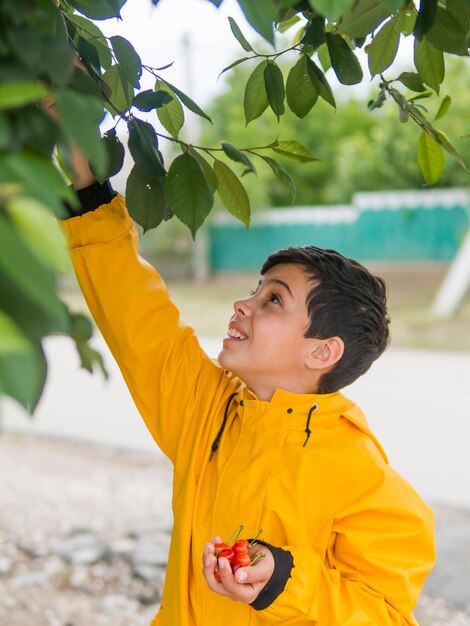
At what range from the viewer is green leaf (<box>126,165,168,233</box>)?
3.17 feet

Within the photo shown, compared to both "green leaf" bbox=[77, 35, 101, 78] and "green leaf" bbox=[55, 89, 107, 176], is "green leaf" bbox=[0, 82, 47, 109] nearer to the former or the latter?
"green leaf" bbox=[55, 89, 107, 176]

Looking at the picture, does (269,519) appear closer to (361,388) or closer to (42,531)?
(42,531)

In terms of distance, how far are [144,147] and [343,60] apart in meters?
0.26

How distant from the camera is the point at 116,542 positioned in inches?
130

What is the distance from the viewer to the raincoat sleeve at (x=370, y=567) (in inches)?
43.3

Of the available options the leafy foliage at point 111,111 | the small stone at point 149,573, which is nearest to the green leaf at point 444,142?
the leafy foliage at point 111,111

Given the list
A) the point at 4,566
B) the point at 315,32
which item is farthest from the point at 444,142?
the point at 4,566

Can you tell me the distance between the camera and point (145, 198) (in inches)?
38.5

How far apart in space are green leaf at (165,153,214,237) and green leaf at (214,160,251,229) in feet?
0.36

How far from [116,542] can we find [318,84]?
8.38 feet

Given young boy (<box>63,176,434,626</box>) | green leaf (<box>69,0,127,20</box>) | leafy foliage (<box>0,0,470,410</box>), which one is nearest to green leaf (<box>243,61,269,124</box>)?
leafy foliage (<box>0,0,470,410</box>)

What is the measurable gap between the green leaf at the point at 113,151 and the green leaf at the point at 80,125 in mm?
461

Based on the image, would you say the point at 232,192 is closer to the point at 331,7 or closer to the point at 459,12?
the point at 459,12

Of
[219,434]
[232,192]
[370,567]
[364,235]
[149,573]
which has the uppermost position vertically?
[232,192]
